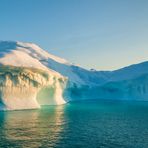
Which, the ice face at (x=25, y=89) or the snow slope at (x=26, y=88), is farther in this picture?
the snow slope at (x=26, y=88)

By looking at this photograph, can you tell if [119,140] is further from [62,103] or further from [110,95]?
[110,95]

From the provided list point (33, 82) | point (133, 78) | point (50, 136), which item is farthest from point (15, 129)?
point (133, 78)

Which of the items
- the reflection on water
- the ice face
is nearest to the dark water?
the reflection on water

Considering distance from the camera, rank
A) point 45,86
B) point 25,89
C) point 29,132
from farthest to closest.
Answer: point 45,86
point 25,89
point 29,132

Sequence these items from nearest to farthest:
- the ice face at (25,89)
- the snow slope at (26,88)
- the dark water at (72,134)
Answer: the dark water at (72,134) < the ice face at (25,89) < the snow slope at (26,88)

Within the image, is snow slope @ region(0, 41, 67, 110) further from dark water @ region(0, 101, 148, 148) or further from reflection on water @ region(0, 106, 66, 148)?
dark water @ region(0, 101, 148, 148)

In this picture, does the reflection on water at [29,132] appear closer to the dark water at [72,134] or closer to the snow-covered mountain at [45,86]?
the dark water at [72,134]

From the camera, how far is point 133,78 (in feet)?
593

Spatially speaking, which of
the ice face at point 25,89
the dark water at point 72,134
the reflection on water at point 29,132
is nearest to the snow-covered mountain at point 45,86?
the ice face at point 25,89

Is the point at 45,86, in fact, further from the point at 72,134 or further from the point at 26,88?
the point at 72,134

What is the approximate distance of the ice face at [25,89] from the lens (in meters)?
101

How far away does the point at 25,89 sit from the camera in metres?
108

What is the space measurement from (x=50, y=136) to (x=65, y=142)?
5.37m

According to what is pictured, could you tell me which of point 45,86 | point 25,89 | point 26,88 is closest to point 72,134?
point 25,89
